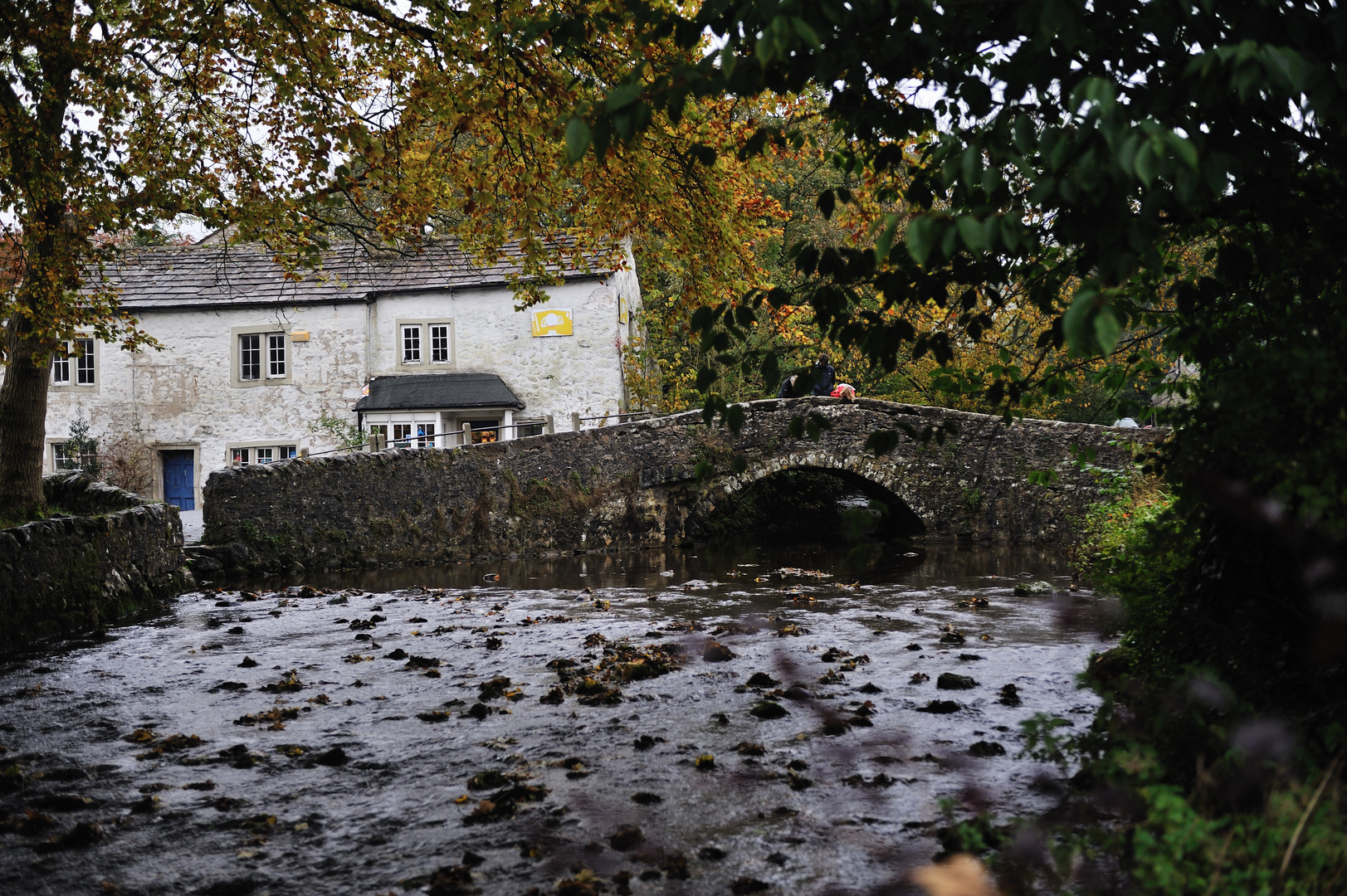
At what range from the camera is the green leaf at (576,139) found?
2.55m

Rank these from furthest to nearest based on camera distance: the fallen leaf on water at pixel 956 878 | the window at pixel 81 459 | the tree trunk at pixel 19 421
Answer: the window at pixel 81 459
the tree trunk at pixel 19 421
the fallen leaf on water at pixel 956 878

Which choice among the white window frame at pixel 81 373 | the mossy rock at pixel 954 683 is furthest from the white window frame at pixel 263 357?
the mossy rock at pixel 954 683

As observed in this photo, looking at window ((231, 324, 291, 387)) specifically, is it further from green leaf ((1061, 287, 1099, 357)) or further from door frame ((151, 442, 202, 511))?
green leaf ((1061, 287, 1099, 357))

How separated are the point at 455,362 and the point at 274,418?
4837 mm

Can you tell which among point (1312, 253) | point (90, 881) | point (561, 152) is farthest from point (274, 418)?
point (1312, 253)

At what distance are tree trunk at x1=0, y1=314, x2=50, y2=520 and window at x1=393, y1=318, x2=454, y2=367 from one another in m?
13.4

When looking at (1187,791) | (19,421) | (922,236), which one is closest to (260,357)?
(19,421)

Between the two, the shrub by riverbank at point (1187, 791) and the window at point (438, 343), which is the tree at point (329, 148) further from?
the window at point (438, 343)

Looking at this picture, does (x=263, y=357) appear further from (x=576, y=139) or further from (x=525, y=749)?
(x=576, y=139)

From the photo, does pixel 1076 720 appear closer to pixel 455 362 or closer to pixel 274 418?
pixel 455 362

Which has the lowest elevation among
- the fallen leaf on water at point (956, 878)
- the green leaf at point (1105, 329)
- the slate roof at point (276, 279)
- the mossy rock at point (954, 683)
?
the mossy rock at point (954, 683)

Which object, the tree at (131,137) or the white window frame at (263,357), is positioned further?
the white window frame at (263,357)

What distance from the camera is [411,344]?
85.3 feet

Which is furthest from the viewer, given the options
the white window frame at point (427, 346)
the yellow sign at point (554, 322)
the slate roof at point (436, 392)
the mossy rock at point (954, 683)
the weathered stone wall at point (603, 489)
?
the white window frame at point (427, 346)
